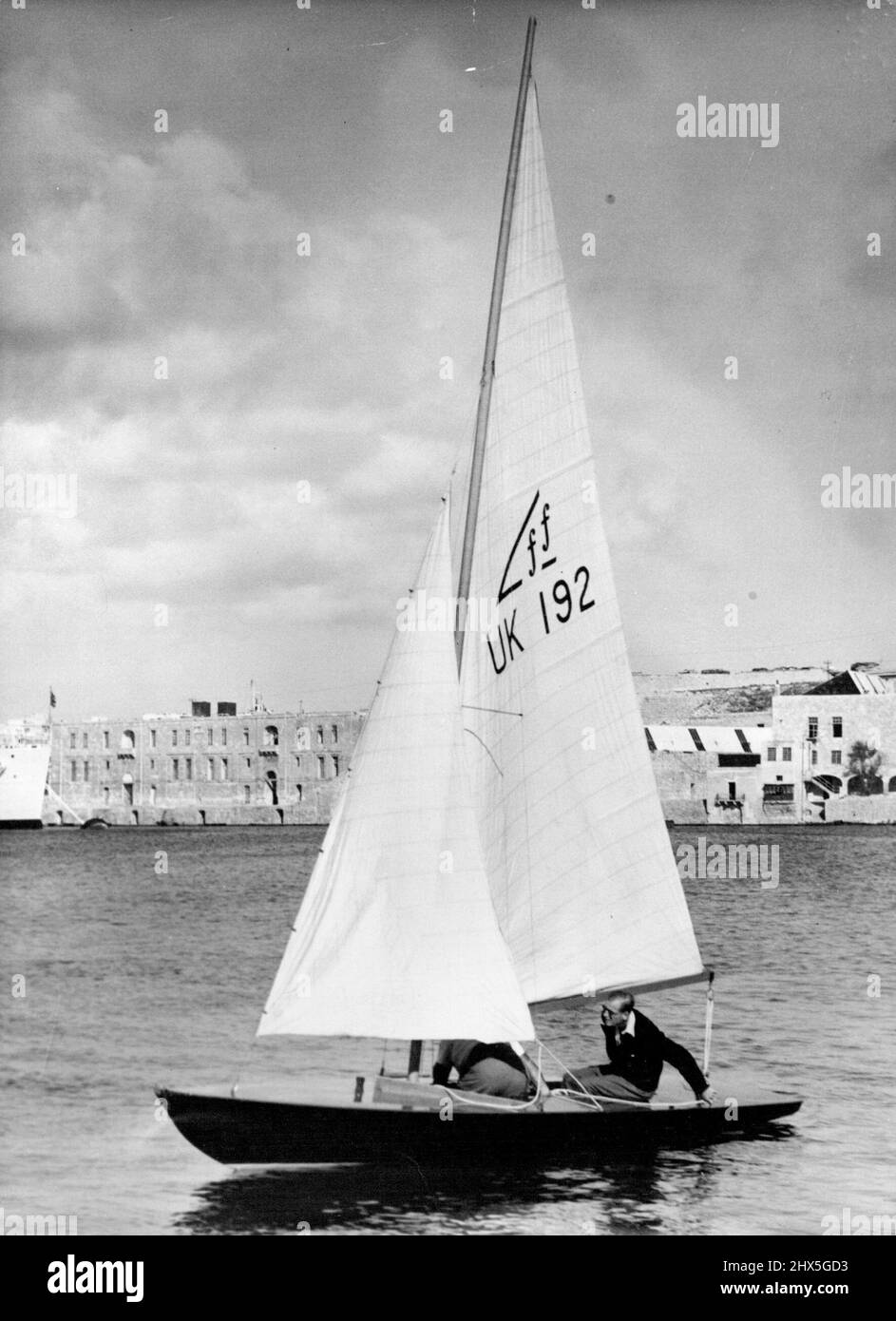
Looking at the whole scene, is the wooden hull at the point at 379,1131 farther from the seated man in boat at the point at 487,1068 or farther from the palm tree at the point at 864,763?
the palm tree at the point at 864,763

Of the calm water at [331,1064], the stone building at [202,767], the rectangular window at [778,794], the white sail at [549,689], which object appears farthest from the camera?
the stone building at [202,767]

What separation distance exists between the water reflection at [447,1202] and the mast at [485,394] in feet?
3.03

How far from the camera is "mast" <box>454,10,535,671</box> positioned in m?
12.0

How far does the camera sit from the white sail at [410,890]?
1141 centimetres

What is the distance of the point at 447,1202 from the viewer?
1198cm

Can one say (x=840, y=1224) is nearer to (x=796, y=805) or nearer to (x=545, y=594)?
(x=545, y=594)

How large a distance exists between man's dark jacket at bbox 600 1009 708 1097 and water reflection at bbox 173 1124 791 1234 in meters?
0.51

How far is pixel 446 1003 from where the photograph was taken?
1145cm

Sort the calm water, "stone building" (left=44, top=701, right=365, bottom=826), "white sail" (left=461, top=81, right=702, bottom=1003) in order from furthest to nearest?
"stone building" (left=44, top=701, right=365, bottom=826) < "white sail" (left=461, top=81, right=702, bottom=1003) < the calm water

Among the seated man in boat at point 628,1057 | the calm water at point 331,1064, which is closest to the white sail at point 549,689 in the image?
the seated man in boat at point 628,1057

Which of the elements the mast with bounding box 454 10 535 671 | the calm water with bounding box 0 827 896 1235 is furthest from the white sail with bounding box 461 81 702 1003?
the calm water with bounding box 0 827 896 1235

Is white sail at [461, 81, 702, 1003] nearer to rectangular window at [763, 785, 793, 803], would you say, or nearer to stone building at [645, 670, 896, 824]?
stone building at [645, 670, 896, 824]

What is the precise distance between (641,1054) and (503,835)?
71.0 inches

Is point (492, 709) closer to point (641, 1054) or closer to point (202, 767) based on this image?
point (641, 1054)
